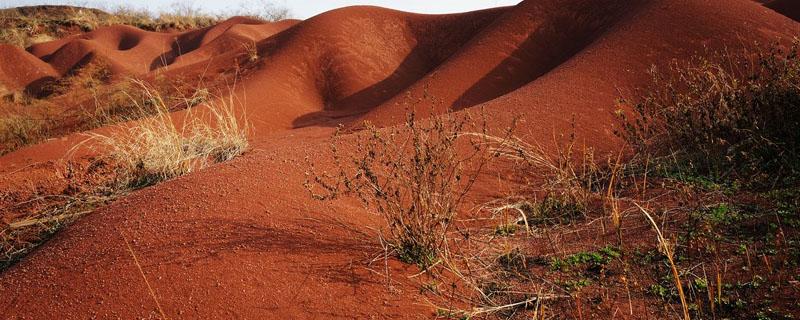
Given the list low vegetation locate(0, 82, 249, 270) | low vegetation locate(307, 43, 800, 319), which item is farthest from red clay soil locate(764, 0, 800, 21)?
low vegetation locate(0, 82, 249, 270)

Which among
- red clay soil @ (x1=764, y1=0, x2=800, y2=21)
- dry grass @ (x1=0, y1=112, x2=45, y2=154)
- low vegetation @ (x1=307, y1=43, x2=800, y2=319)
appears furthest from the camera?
red clay soil @ (x1=764, y1=0, x2=800, y2=21)

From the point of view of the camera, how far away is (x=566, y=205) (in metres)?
3.39

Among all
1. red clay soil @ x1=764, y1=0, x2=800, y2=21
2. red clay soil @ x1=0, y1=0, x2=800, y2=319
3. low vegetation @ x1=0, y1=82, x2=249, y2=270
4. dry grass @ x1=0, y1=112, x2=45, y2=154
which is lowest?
dry grass @ x1=0, y1=112, x2=45, y2=154

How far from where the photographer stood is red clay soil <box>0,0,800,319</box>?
2.11m

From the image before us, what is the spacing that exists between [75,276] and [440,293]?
172cm

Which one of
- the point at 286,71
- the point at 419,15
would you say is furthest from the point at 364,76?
the point at 419,15

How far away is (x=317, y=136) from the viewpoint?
7.45 m

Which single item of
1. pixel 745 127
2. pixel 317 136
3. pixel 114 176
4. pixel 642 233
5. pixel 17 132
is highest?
pixel 745 127

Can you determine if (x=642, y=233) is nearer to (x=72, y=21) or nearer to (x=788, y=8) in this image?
(x=788, y=8)

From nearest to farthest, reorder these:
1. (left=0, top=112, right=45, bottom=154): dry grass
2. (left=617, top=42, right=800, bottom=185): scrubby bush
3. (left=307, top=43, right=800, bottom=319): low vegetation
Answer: (left=307, top=43, right=800, bottom=319): low vegetation, (left=617, top=42, right=800, bottom=185): scrubby bush, (left=0, top=112, right=45, bottom=154): dry grass

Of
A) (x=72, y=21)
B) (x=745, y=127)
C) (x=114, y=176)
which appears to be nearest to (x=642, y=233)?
(x=745, y=127)

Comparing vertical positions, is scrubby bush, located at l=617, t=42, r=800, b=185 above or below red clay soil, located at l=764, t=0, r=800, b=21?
below

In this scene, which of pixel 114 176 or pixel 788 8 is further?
pixel 788 8

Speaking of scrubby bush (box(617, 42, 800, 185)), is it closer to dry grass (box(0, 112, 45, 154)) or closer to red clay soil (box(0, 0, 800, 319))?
red clay soil (box(0, 0, 800, 319))
